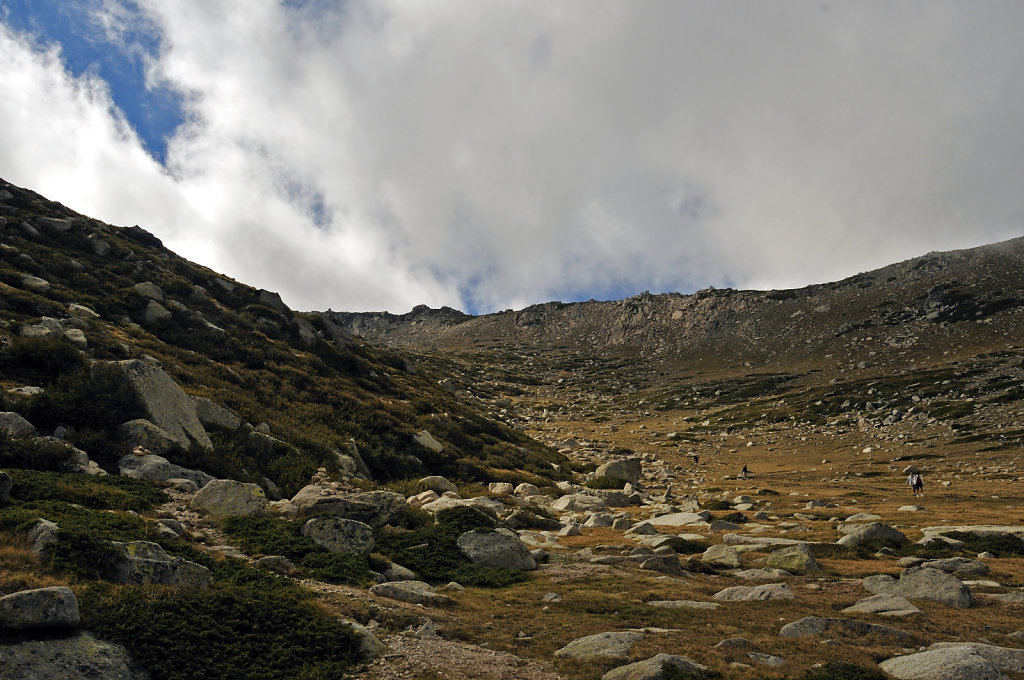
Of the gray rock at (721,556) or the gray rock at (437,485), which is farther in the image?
the gray rock at (437,485)

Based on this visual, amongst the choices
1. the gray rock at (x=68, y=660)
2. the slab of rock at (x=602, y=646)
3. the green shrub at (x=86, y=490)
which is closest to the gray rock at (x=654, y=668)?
the slab of rock at (x=602, y=646)

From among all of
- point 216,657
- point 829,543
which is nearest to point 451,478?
point 829,543

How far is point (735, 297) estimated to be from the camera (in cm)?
16988

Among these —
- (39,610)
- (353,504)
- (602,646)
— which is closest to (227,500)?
(353,504)

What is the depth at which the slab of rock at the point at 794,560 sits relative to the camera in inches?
650

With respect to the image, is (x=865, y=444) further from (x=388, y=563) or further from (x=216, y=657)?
(x=216, y=657)

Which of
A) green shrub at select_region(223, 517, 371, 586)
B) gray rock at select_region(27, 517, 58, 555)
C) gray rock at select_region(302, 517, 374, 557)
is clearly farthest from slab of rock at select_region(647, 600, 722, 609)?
gray rock at select_region(27, 517, 58, 555)

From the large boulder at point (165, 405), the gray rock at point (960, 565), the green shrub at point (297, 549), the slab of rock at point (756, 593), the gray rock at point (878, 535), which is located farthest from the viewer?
the gray rock at point (878, 535)

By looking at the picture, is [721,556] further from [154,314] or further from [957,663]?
[154,314]

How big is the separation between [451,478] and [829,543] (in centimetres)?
1921

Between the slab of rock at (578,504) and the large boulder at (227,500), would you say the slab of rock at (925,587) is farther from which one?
the large boulder at (227,500)

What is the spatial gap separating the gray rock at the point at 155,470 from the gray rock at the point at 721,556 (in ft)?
58.6

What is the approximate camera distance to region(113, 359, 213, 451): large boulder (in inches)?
746

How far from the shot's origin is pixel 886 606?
12.6 metres
